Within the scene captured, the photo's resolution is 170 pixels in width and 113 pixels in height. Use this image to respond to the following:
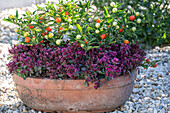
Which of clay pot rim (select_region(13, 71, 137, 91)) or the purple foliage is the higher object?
the purple foliage

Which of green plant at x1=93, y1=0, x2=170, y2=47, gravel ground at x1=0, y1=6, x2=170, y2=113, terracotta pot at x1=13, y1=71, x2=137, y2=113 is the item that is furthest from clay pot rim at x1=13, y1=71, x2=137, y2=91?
green plant at x1=93, y1=0, x2=170, y2=47

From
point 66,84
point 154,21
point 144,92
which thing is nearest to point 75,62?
point 66,84

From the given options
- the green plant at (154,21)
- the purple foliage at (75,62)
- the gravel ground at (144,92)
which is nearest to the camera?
the purple foliage at (75,62)

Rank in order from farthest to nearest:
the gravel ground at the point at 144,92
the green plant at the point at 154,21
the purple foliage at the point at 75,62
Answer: the green plant at the point at 154,21, the gravel ground at the point at 144,92, the purple foliage at the point at 75,62

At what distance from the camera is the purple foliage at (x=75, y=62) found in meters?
1.87

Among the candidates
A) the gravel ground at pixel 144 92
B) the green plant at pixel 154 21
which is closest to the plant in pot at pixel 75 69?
the gravel ground at pixel 144 92

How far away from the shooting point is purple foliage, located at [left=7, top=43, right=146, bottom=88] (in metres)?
1.87

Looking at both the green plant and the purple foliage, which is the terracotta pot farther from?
the green plant

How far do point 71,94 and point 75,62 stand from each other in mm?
274

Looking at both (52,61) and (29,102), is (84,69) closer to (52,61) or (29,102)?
(52,61)

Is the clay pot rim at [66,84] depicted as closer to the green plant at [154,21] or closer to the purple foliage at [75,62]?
the purple foliage at [75,62]

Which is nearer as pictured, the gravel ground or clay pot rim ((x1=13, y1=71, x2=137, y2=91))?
clay pot rim ((x1=13, y1=71, x2=137, y2=91))

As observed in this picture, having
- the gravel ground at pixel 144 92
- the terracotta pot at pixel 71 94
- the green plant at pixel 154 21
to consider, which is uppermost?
the green plant at pixel 154 21

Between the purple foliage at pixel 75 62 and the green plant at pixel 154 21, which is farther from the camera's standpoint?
the green plant at pixel 154 21
